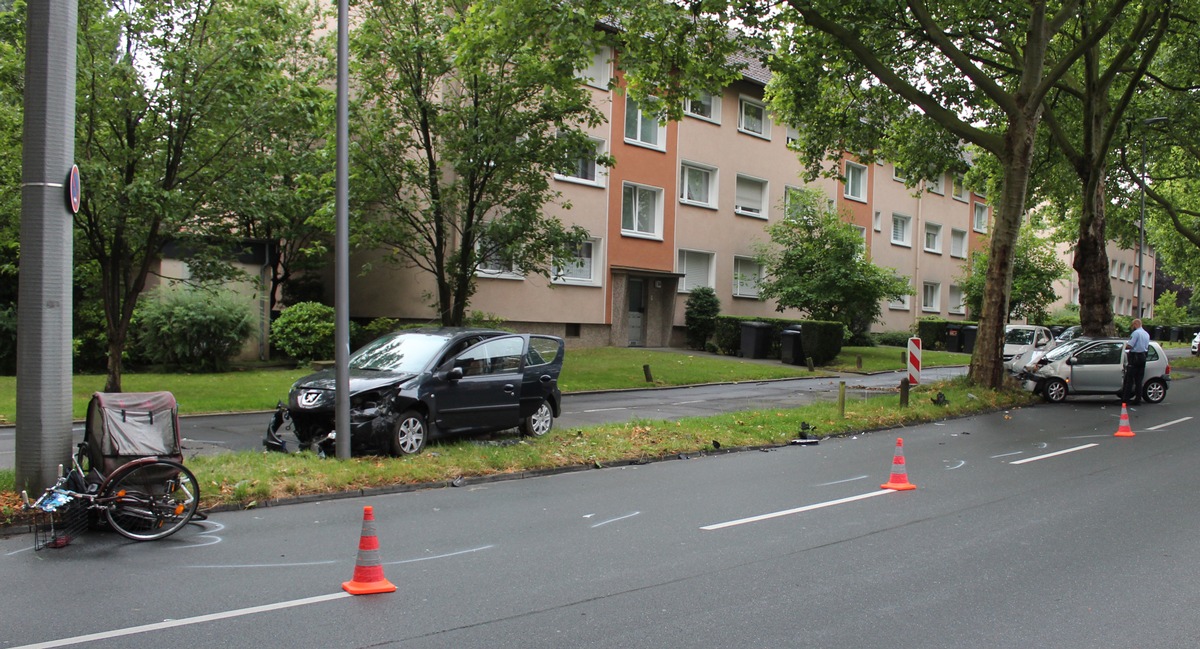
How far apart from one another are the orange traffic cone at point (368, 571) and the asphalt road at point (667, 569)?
0.10 m

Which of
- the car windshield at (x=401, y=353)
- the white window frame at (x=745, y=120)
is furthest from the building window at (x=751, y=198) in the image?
the car windshield at (x=401, y=353)

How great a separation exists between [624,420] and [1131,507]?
826 cm

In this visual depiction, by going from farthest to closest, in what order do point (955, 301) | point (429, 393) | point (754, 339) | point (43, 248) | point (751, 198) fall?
1. point (955, 301)
2. point (751, 198)
3. point (754, 339)
4. point (429, 393)
5. point (43, 248)

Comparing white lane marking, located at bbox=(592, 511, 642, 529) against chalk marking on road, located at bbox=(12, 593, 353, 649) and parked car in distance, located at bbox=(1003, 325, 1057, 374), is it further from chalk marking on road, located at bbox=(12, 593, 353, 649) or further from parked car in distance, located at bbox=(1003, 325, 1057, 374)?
parked car in distance, located at bbox=(1003, 325, 1057, 374)

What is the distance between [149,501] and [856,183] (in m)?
37.5

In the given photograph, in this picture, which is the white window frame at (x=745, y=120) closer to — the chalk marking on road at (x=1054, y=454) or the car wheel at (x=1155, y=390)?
the car wheel at (x=1155, y=390)

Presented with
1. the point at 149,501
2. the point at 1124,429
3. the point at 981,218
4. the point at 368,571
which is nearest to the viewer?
the point at 368,571

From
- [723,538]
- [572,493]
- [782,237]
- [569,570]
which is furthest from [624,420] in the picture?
[782,237]

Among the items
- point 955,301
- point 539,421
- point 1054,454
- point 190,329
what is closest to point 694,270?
point 190,329

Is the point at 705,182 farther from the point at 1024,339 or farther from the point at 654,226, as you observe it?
the point at 1024,339

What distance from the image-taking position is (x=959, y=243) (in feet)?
161

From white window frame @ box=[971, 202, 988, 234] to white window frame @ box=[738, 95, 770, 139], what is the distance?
19615 millimetres

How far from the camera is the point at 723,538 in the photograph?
7.33m

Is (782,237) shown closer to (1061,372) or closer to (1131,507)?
(1061,372)
